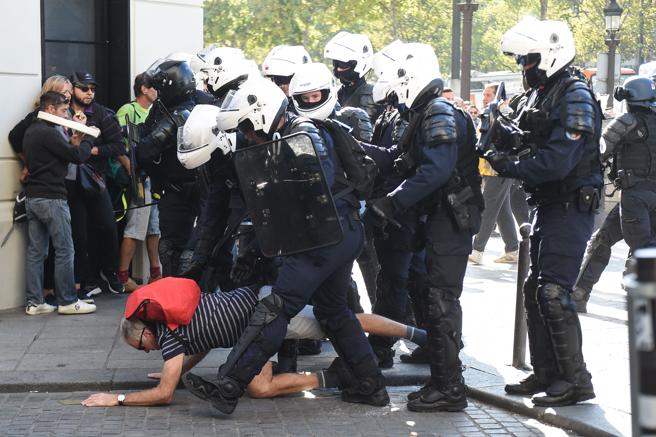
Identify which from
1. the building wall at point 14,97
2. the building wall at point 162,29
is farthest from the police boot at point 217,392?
the building wall at point 162,29

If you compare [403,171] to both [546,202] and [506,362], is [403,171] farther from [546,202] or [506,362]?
[506,362]

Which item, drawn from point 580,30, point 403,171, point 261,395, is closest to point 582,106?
point 403,171

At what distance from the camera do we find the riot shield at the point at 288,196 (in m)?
6.17

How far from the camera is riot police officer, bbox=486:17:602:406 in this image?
20.5ft

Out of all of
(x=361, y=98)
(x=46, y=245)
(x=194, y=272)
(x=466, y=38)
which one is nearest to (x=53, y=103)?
(x=46, y=245)

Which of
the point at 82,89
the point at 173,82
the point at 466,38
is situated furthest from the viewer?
the point at 466,38

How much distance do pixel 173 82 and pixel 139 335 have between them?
2.53 meters

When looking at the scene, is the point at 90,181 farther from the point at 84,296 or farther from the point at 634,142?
the point at 634,142

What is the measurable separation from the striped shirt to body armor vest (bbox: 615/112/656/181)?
393 centimetres

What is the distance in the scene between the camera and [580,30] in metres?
42.2

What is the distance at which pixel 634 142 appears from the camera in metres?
9.27

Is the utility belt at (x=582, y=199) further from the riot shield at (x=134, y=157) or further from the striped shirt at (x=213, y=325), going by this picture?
the riot shield at (x=134, y=157)

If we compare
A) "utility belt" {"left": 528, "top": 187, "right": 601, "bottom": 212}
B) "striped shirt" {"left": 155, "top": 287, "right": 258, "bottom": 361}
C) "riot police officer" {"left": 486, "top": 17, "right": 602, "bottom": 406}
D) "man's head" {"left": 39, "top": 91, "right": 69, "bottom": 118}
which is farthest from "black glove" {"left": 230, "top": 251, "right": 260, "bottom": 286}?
"man's head" {"left": 39, "top": 91, "right": 69, "bottom": 118}

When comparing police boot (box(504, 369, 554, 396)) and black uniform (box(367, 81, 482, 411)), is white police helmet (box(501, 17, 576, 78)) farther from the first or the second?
police boot (box(504, 369, 554, 396))
